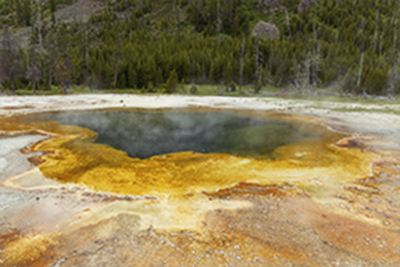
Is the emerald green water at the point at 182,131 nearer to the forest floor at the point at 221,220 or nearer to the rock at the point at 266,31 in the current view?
the forest floor at the point at 221,220

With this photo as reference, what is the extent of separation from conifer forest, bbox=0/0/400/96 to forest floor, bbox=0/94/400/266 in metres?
34.6

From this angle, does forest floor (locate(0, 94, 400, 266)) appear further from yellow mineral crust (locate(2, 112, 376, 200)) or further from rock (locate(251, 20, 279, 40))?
rock (locate(251, 20, 279, 40))

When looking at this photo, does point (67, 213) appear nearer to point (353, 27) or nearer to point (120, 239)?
point (120, 239)

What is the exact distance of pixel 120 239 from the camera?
17.3 feet

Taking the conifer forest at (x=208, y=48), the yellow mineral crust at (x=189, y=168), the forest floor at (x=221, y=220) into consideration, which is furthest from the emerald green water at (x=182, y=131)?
the conifer forest at (x=208, y=48)

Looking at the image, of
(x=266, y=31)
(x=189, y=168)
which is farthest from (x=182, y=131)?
(x=266, y=31)

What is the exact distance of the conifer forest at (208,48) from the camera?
1731 inches

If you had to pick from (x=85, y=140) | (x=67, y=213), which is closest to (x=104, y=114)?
(x=85, y=140)

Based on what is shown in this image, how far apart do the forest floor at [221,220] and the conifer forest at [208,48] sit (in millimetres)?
34594

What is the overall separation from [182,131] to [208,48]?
46.9m

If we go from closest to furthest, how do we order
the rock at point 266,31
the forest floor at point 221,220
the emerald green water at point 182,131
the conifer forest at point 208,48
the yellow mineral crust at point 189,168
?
the forest floor at point 221,220 → the yellow mineral crust at point 189,168 → the emerald green water at point 182,131 → the conifer forest at point 208,48 → the rock at point 266,31

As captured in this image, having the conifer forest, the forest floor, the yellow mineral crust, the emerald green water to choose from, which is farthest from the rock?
the forest floor

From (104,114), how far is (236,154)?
16269mm

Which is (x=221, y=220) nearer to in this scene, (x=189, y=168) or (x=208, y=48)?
(x=189, y=168)
